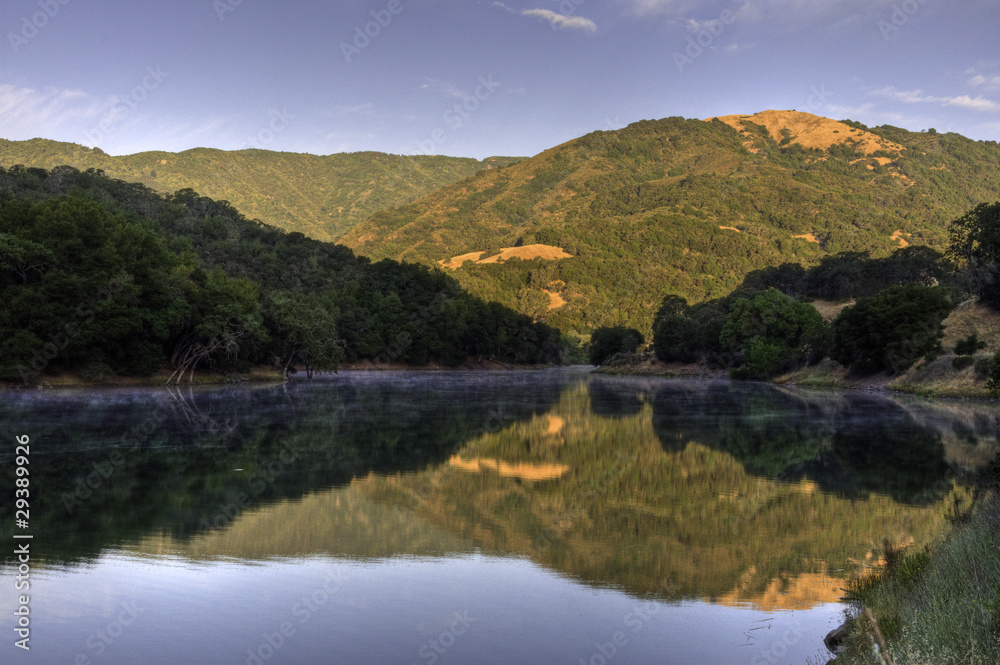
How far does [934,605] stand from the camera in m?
6.52

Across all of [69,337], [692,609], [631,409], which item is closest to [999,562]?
[692,609]

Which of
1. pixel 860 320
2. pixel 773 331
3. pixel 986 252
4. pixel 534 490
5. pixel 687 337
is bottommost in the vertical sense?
pixel 534 490

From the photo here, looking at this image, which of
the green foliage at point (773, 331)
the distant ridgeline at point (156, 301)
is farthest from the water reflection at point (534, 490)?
the green foliage at point (773, 331)

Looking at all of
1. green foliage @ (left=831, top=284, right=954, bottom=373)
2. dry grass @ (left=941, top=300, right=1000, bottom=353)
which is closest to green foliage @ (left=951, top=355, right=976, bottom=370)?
dry grass @ (left=941, top=300, right=1000, bottom=353)

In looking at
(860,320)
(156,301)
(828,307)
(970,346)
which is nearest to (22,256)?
(156,301)

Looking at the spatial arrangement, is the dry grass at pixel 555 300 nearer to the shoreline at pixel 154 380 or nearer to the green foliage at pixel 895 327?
the shoreline at pixel 154 380

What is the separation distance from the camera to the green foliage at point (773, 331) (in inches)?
3135

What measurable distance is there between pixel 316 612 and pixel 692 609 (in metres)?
4.15

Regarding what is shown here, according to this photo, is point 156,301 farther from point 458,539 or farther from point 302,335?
point 458,539

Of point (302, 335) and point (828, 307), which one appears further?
point (828, 307)

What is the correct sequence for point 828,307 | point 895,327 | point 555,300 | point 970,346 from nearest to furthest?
point 970,346, point 895,327, point 828,307, point 555,300

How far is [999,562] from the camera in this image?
7336mm

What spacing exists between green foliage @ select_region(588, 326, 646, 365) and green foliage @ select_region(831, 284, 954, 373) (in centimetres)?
5927

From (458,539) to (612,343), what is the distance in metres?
115
